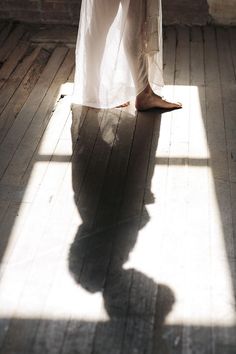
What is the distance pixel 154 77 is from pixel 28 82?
4.06ft

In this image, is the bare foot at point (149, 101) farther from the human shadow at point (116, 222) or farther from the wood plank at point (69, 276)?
the wood plank at point (69, 276)

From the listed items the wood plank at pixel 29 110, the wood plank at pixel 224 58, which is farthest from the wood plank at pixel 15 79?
the wood plank at pixel 224 58

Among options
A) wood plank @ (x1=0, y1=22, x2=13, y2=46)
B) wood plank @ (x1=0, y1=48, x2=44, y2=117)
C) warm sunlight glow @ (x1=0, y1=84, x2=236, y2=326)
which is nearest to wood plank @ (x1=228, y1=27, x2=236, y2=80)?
warm sunlight glow @ (x1=0, y1=84, x2=236, y2=326)

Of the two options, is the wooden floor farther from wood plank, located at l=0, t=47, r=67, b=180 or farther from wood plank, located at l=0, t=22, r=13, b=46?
wood plank, located at l=0, t=22, r=13, b=46

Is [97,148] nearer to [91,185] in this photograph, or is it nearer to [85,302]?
[91,185]

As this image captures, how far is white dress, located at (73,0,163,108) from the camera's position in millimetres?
2670

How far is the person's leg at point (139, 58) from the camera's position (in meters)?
2.67

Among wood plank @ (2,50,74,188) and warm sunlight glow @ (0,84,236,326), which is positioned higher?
wood plank @ (2,50,74,188)

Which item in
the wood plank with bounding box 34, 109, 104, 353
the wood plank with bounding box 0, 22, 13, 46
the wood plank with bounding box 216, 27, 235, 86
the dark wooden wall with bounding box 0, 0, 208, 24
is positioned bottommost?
the wood plank with bounding box 34, 109, 104, 353

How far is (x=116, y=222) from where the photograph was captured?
2.19m

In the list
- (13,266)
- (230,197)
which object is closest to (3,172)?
(13,266)

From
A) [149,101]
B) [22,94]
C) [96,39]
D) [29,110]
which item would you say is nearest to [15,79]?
[22,94]

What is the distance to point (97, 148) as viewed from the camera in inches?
108

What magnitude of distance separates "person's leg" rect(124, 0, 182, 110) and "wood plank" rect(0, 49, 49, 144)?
0.97 metres
